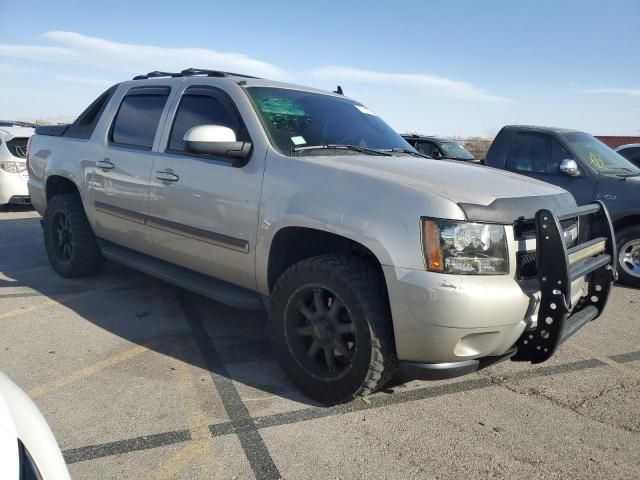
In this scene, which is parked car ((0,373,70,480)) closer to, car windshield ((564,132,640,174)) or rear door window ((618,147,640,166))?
car windshield ((564,132,640,174))

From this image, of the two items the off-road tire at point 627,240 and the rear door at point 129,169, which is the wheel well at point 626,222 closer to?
the off-road tire at point 627,240

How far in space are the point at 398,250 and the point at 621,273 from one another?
489 centimetres

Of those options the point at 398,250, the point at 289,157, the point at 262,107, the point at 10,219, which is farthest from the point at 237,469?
the point at 10,219

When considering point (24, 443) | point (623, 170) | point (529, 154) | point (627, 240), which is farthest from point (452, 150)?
point (24, 443)

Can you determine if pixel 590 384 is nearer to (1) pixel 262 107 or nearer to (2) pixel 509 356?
(2) pixel 509 356

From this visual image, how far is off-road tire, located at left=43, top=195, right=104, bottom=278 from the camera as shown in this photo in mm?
5004

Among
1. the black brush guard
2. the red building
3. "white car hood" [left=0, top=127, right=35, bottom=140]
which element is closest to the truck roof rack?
the black brush guard

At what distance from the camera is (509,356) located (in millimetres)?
2799

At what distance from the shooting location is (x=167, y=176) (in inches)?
152

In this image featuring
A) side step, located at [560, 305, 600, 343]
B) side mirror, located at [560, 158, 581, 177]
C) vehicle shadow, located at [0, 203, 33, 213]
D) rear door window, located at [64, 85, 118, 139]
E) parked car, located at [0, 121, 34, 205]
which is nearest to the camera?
side step, located at [560, 305, 600, 343]

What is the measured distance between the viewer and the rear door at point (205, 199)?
3348mm

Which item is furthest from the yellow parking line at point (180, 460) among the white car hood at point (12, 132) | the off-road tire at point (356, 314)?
the white car hood at point (12, 132)

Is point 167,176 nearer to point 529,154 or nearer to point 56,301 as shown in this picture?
point 56,301

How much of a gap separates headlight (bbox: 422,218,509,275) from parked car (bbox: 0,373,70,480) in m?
1.72
